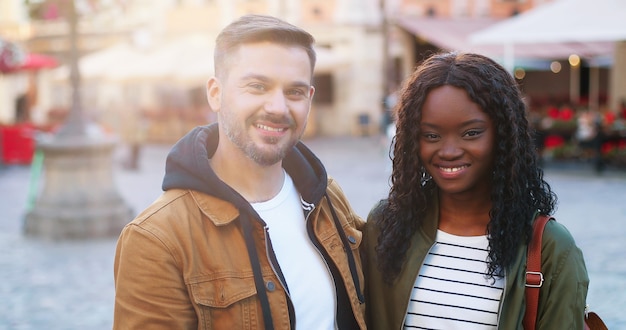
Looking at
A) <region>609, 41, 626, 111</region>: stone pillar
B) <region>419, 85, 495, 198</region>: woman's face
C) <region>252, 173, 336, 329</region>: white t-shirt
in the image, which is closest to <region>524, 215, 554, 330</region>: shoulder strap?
<region>419, 85, 495, 198</region>: woman's face

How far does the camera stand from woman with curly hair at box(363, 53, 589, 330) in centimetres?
221

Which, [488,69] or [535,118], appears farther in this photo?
[535,118]

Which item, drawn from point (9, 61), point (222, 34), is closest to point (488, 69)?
point (222, 34)

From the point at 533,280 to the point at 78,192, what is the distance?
8169 millimetres

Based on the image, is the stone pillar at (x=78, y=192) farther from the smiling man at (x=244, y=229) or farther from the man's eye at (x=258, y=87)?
the man's eye at (x=258, y=87)

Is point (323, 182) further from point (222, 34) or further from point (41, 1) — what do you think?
point (41, 1)

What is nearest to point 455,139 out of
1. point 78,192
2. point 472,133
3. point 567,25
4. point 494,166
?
point 472,133

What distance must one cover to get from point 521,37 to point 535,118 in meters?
2.08

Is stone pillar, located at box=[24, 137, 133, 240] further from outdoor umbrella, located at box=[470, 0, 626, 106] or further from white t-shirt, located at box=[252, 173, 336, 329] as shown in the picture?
white t-shirt, located at box=[252, 173, 336, 329]

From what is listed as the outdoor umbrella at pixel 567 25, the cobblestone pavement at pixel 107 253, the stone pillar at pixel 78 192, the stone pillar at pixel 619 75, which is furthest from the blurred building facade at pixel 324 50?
the stone pillar at pixel 78 192

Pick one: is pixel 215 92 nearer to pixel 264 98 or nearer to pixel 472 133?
pixel 264 98

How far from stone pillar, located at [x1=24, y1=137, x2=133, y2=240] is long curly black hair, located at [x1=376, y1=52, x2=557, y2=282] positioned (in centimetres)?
753

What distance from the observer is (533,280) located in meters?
2.18

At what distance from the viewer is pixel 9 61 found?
17672mm
